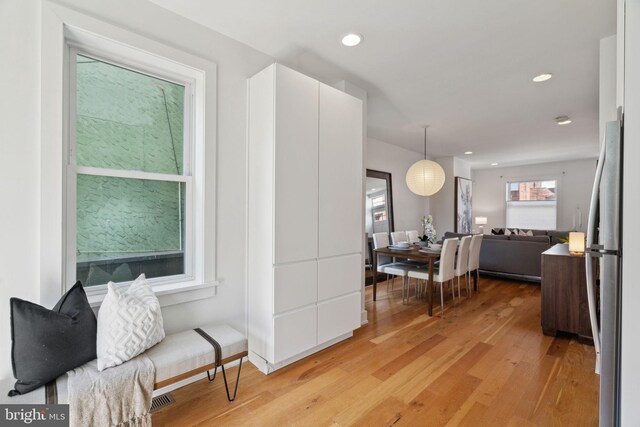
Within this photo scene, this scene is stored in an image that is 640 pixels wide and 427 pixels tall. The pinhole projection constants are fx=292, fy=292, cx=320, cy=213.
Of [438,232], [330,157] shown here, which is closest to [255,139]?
[330,157]

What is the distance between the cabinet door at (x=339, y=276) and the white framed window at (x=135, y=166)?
91cm

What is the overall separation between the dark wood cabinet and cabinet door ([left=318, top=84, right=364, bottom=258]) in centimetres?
196

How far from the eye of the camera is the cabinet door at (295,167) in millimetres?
2225

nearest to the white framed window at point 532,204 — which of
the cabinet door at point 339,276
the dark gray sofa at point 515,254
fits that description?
the dark gray sofa at point 515,254

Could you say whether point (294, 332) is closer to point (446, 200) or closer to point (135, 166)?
point (135, 166)

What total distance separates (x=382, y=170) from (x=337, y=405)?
4557 millimetres

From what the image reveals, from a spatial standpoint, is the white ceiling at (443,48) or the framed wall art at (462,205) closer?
the white ceiling at (443,48)

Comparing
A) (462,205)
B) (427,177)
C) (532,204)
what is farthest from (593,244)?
(532,204)

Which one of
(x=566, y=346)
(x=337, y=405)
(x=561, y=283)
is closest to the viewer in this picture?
(x=337, y=405)

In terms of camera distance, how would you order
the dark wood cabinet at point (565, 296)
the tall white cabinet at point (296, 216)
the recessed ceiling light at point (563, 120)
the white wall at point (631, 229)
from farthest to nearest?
the recessed ceiling light at point (563, 120)
the dark wood cabinet at point (565, 296)
the tall white cabinet at point (296, 216)
the white wall at point (631, 229)

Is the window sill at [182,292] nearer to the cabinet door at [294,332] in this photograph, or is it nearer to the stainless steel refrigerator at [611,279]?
the cabinet door at [294,332]

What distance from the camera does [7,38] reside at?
154 centimetres

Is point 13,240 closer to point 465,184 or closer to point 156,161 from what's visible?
point 156,161

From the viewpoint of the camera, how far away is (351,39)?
92.0 inches
